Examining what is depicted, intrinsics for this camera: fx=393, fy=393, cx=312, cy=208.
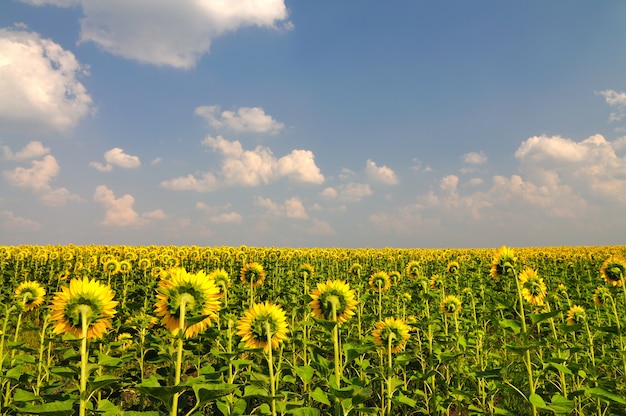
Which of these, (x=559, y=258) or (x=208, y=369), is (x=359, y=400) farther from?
(x=559, y=258)

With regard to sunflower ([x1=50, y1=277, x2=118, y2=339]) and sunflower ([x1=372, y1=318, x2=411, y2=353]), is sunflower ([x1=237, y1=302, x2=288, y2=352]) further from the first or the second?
sunflower ([x1=372, y1=318, x2=411, y2=353])

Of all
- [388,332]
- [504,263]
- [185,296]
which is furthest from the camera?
[388,332]

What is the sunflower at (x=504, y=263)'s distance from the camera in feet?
13.0

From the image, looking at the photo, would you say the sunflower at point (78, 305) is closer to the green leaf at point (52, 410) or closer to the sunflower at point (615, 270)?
the green leaf at point (52, 410)

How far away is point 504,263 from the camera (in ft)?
13.1

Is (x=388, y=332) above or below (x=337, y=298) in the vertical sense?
below

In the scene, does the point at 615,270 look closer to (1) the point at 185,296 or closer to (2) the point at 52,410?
(1) the point at 185,296

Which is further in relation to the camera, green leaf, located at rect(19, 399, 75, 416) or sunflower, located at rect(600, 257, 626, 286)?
sunflower, located at rect(600, 257, 626, 286)

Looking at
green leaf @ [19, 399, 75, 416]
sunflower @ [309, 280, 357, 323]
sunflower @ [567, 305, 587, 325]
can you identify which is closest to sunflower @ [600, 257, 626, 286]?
sunflower @ [567, 305, 587, 325]

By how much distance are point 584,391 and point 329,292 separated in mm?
2375

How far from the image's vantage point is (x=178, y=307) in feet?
8.92

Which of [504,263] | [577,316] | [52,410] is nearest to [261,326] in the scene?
[52,410]

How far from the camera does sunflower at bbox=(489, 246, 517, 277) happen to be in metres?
3.96

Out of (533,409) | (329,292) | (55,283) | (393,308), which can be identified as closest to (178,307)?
Answer: (329,292)
